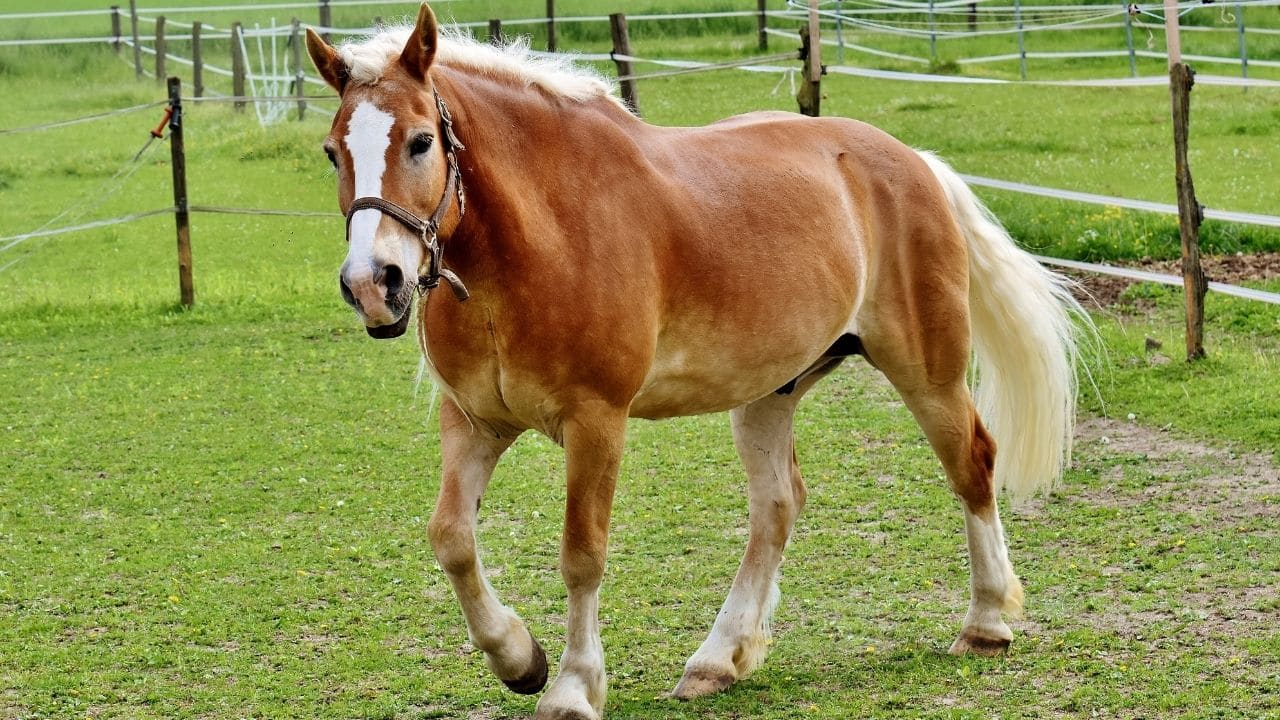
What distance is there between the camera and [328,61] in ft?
11.8

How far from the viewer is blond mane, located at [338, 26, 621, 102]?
372 cm

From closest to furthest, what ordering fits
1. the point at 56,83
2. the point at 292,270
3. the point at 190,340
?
the point at 190,340, the point at 292,270, the point at 56,83

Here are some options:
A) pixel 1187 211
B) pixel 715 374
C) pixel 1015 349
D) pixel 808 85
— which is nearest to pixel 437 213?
pixel 715 374

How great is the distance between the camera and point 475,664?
462 centimetres

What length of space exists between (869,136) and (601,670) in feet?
6.78

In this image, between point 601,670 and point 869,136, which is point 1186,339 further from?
point 601,670

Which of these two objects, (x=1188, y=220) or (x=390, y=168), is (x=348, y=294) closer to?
(x=390, y=168)

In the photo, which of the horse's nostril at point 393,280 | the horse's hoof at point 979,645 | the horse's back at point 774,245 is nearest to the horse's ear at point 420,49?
the horse's nostril at point 393,280

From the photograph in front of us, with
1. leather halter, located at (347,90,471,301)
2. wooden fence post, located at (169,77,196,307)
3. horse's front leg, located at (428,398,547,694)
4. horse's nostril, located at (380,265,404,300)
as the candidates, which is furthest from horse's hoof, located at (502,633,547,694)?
wooden fence post, located at (169,77,196,307)

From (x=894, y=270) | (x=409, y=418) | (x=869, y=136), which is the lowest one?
(x=409, y=418)

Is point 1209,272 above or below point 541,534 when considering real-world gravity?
above

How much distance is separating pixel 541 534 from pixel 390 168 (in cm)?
273

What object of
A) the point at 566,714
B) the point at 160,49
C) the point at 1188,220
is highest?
the point at 160,49

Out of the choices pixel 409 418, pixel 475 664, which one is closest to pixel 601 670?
pixel 475 664
